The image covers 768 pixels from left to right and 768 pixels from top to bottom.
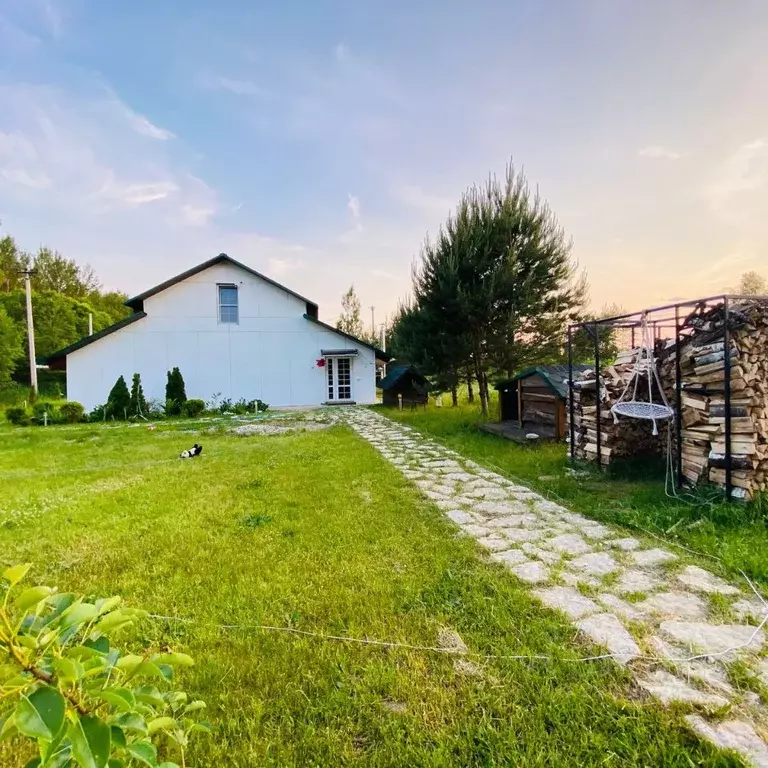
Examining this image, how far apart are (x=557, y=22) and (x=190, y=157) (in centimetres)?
897

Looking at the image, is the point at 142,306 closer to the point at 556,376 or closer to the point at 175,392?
the point at 175,392

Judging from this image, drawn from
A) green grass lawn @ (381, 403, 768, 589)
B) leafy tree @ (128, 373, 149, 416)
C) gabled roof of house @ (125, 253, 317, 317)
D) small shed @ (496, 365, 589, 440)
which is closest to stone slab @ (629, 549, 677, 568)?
green grass lawn @ (381, 403, 768, 589)

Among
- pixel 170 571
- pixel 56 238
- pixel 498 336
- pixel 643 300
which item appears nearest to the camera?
pixel 170 571

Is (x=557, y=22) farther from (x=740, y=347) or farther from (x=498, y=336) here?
(x=740, y=347)

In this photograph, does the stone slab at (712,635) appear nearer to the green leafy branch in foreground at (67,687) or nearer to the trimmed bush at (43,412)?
the green leafy branch in foreground at (67,687)

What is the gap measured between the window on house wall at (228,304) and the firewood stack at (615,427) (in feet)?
44.1

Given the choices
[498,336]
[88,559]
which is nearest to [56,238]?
[498,336]

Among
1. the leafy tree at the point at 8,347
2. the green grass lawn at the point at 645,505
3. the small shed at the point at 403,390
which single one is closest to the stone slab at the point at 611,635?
the green grass lawn at the point at 645,505

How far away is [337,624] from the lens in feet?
7.26

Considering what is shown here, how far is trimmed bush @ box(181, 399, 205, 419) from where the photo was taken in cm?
1341

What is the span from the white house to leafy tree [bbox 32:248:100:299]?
22461 mm

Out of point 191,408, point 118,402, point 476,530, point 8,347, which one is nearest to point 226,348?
point 191,408

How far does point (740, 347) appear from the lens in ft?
12.5

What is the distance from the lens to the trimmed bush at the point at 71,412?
1284 centimetres
